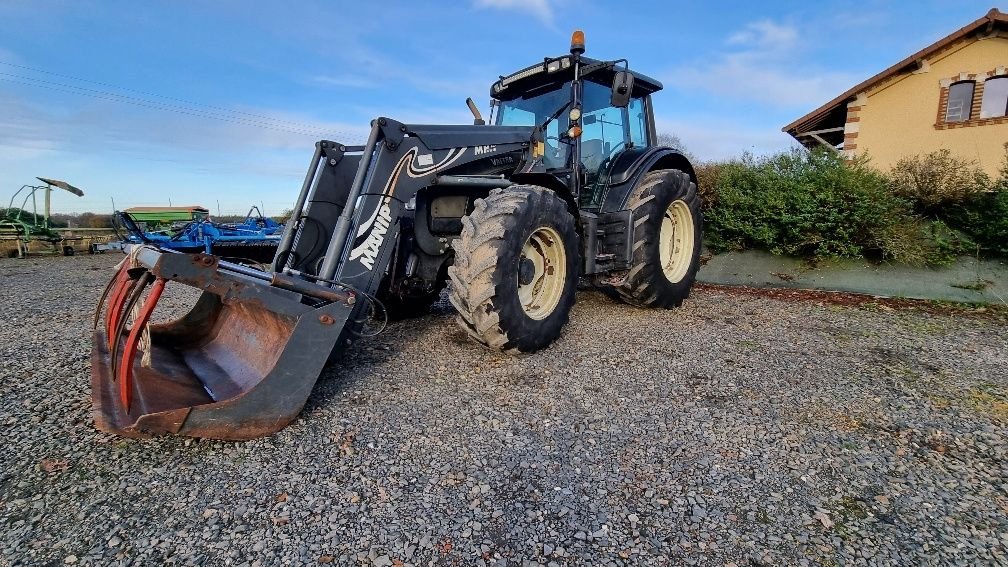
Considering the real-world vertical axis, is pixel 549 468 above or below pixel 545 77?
below

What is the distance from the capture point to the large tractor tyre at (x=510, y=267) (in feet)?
10.7

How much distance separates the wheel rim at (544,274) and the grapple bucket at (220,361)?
1602 millimetres

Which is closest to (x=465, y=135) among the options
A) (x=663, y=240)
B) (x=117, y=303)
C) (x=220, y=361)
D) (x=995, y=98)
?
(x=220, y=361)

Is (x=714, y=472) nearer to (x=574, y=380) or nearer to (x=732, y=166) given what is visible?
(x=574, y=380)

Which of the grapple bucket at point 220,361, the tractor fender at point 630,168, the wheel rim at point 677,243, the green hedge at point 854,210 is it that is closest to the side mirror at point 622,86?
the tractor fender at point 630,168

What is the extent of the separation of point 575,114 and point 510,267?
2033 mm

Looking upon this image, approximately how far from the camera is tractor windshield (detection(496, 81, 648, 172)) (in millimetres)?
4883

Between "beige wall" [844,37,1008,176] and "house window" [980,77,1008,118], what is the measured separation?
0.31 m

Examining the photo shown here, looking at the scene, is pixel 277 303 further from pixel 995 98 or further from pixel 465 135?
pixel 995 98

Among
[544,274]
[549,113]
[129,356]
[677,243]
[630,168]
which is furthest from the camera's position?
[677,243]

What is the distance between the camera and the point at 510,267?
11.1ft

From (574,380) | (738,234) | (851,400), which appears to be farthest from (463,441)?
(738,234)

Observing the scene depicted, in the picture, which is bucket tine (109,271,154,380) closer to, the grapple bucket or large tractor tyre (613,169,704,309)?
the grapple bucket

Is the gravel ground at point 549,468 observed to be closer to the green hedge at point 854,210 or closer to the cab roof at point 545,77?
the cab roof at point 545,77
